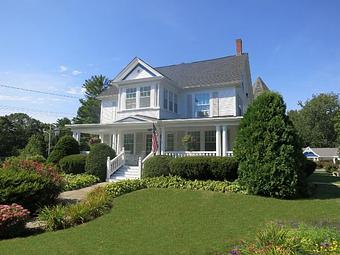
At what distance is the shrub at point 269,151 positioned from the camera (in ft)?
43.5

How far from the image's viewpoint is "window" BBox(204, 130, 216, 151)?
947 inches

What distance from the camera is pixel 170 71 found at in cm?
3014

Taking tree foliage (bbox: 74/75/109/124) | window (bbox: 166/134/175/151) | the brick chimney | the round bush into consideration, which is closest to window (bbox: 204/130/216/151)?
window (bbox: 166/134/175/151)

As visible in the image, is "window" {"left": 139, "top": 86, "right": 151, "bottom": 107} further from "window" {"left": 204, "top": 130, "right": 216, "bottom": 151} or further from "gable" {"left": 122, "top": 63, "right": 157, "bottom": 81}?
"window" {"left": 204, "top": 130, "right": 216, "bottom": 151}

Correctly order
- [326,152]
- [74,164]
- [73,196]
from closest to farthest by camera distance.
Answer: [73,196], [74,164], [326,152]

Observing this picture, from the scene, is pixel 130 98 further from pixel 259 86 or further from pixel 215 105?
pixel 259 86

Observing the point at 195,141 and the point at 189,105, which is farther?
the point at 189,105

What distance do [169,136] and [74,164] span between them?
802cm

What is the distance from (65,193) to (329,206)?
12212mm

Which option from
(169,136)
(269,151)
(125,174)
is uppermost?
(169,136)

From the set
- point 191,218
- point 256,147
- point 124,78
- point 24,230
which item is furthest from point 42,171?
point 124,78

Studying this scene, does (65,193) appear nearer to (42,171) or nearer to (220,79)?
(42,171)

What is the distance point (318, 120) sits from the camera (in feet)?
233

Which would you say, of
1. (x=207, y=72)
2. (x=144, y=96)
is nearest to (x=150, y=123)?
(x=144, y=96)
